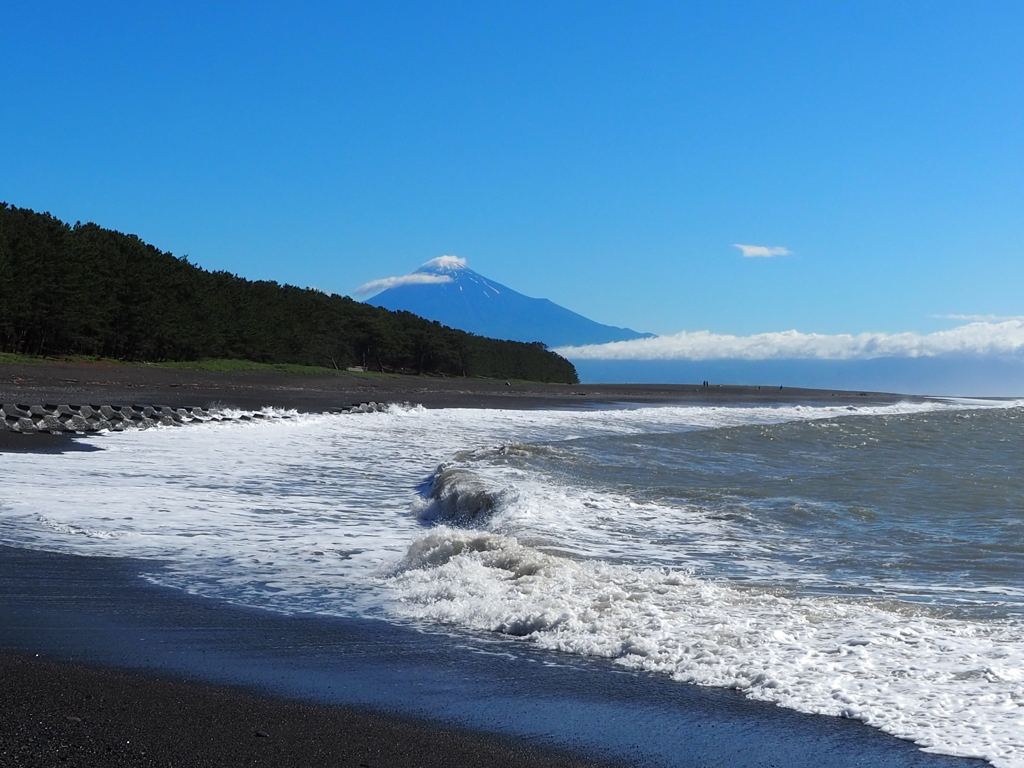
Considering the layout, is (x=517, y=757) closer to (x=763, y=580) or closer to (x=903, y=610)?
(x=903, y=610)

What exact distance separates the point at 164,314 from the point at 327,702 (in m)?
51.1

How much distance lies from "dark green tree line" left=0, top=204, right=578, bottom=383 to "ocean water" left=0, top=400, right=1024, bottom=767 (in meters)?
28.0

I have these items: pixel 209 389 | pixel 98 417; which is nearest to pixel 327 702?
pixel 98 417

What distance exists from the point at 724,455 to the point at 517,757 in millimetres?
17320

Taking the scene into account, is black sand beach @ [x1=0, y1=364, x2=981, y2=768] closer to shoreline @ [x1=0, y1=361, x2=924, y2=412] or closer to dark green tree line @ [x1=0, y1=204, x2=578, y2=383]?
shoreline @ [x1=0, y1=361, x2=924, y2=412]

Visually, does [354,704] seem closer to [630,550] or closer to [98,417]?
[630,550]

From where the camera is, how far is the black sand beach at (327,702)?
3.84 meters

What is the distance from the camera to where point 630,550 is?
30.3 ft

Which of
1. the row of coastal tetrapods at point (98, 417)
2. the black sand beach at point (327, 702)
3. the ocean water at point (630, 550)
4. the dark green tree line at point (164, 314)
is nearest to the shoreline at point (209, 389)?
the row of coastal tetrapods at point (98, 417)

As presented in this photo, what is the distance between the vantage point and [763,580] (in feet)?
26.2

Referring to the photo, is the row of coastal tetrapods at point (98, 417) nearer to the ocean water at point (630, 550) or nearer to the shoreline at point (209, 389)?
the ocean water at point (630, 550)

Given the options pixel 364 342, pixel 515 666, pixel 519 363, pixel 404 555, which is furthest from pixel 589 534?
pixel 519 363

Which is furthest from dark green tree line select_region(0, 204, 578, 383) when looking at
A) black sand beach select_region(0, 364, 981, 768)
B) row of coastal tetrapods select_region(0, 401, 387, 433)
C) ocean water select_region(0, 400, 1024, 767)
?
black sand beach select_region(0, 364, 981, 768)

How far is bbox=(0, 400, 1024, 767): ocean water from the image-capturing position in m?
5.29
